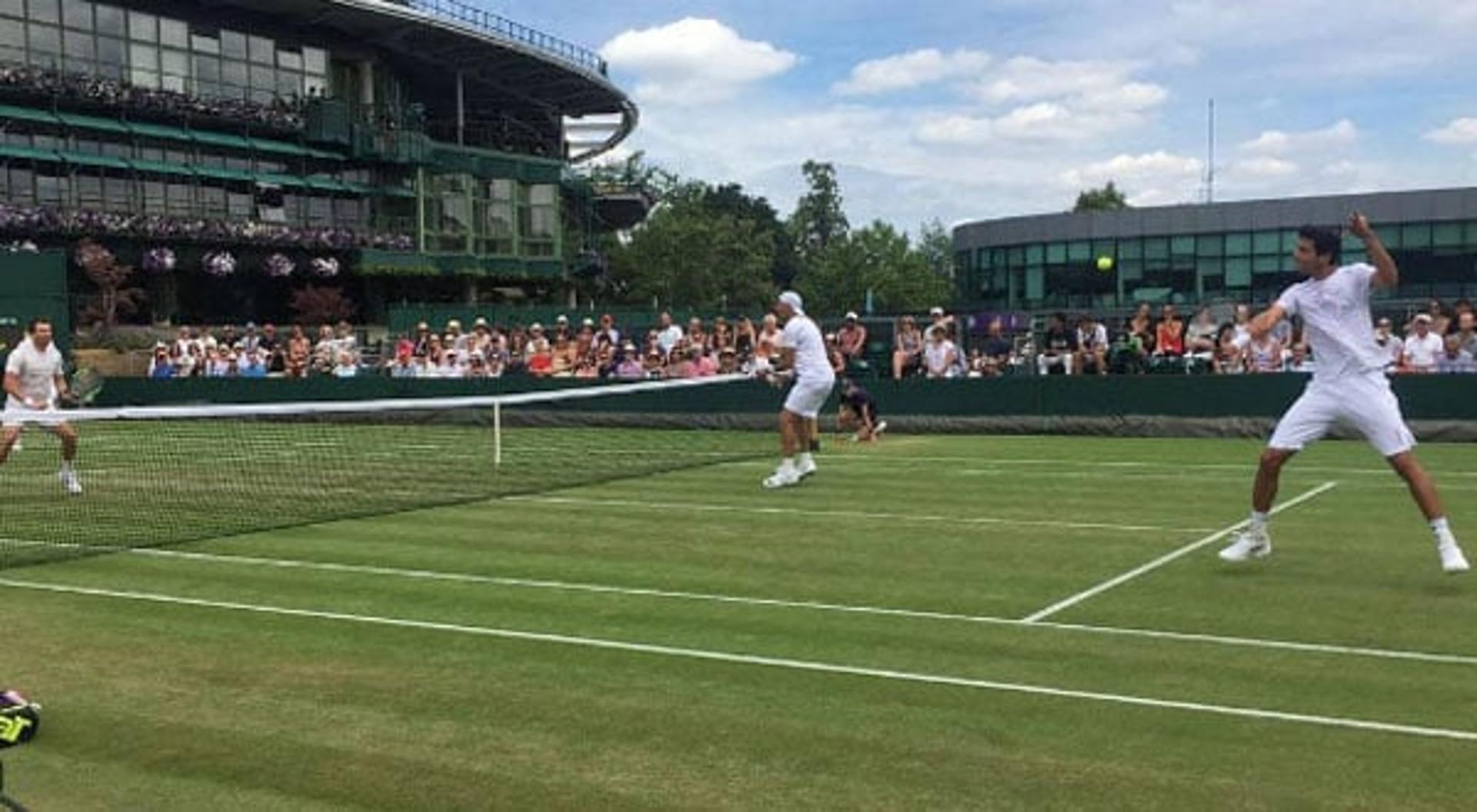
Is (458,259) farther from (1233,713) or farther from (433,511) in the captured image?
(1233,713)

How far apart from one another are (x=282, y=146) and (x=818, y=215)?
93.5 m

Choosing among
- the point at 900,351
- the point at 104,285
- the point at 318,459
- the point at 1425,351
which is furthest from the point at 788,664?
the point at 104,285

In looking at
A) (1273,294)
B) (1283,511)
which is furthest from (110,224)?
(1283,511)

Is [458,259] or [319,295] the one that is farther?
[458,259]

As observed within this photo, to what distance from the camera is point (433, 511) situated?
14.0m

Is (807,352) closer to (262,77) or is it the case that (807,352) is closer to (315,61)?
(262,77)

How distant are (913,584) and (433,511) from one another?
601cm

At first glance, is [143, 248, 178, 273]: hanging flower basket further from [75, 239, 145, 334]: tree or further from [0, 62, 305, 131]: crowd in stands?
[0, 62, 305, 131]: crowd in stands

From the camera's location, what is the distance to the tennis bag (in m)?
4.81

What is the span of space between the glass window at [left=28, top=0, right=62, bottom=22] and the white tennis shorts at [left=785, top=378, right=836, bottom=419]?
52123 millimetres

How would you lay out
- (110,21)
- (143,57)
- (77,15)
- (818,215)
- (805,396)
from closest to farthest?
(805,396) < (77,15) < (110,21) < (143,57) < (818,215)

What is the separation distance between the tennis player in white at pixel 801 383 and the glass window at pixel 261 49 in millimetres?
55868

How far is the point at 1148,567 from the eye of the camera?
10164mm

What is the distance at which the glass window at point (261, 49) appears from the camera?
2591 inches
